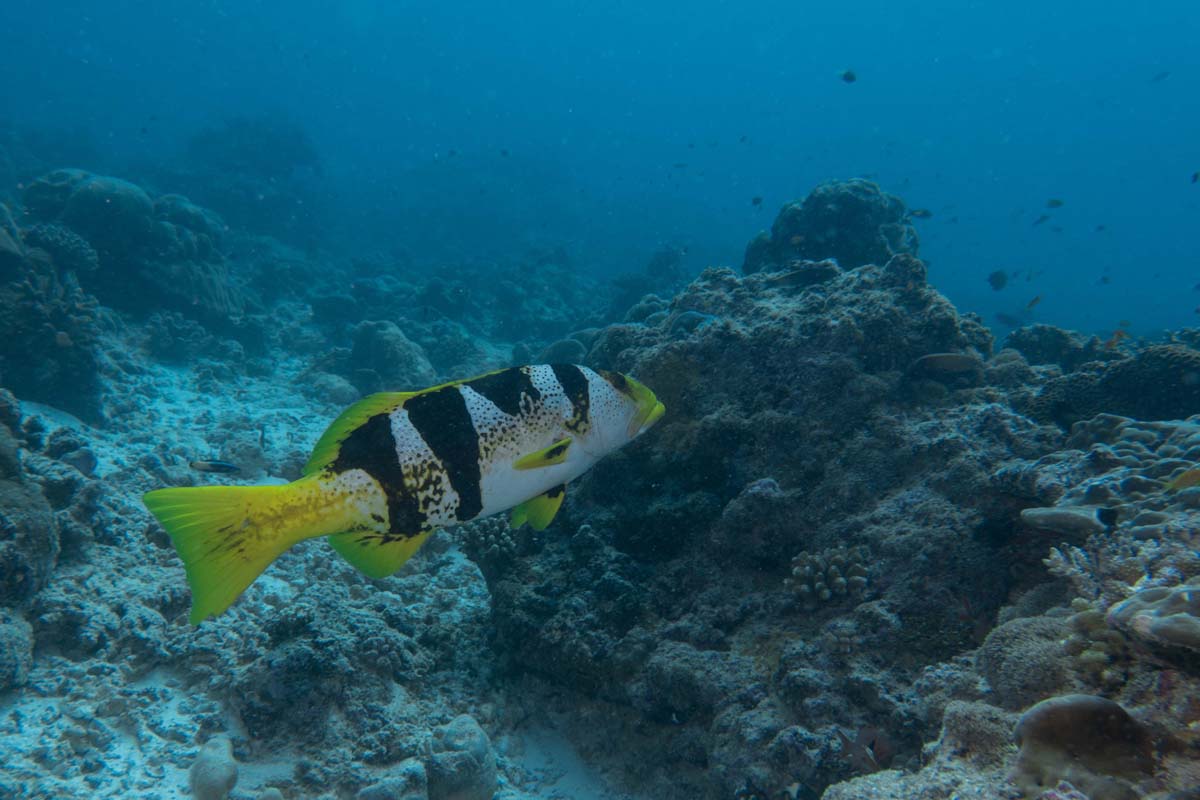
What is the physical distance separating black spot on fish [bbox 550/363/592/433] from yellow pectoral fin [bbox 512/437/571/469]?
102mm

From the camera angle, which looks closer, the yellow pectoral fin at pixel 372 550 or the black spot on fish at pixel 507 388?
the yellow pectoral fin at pixel 372 550

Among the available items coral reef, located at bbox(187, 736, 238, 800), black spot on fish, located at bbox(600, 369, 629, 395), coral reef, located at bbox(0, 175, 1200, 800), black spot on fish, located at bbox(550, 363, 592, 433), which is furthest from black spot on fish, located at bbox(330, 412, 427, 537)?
coral reef, located at bbox(187, 736, 238, 800)

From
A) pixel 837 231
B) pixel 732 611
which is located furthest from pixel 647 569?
pixel 837 231

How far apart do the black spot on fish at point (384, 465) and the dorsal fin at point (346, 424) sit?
0.04 meters

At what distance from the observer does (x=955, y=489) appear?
401cm

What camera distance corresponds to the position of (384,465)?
2320mm

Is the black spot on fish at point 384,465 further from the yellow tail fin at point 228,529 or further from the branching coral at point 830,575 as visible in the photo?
the branching coral at point 830,575

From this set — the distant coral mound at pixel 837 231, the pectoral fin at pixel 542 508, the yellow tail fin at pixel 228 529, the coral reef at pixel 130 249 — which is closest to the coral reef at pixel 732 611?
the pectoral fin at pixel 542 508

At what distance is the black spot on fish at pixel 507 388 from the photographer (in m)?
2.51

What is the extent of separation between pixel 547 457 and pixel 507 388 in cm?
36

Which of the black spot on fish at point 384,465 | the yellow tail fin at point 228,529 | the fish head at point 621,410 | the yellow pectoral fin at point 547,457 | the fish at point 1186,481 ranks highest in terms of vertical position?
the fish at point 1186,481

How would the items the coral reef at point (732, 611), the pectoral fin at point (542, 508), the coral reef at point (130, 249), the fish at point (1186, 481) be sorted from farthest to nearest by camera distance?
the coral reef at point (130, 249), the fish at point (1186, 481), the pectoral fin at point (542, 508), the coral reef at point (732, 611)

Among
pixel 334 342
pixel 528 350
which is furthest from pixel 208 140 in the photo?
pixel 528 350

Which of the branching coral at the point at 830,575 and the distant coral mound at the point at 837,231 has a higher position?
the distant coral mound at the point at 837,231
